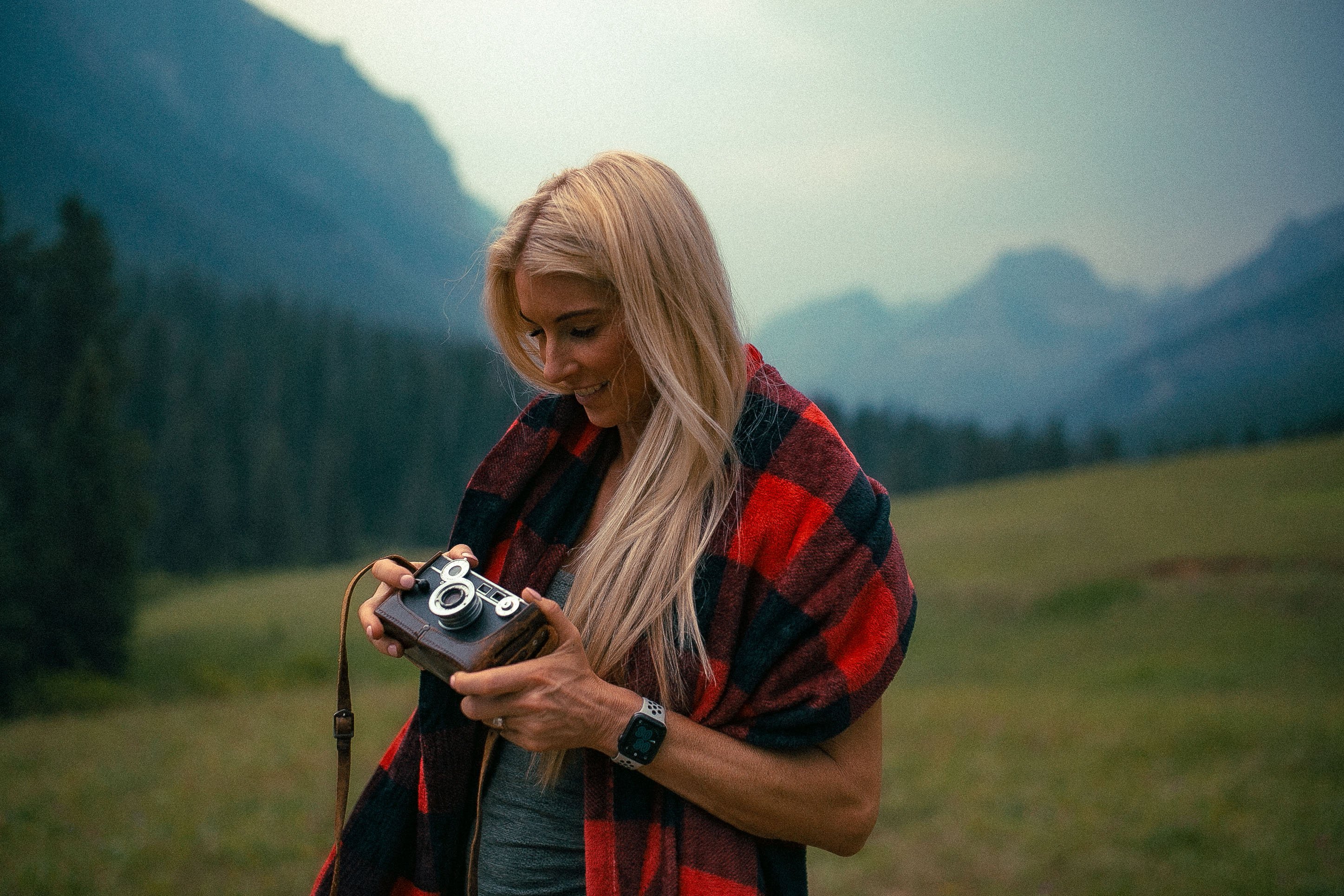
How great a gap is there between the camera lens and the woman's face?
1.55ft

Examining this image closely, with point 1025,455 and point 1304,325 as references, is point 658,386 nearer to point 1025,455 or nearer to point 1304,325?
point 1025,455

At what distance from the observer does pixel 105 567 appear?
17766 millimetres

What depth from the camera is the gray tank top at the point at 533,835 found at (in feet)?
5.90

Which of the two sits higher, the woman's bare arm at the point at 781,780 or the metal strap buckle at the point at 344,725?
the woman's bare arm at the point at 781,780

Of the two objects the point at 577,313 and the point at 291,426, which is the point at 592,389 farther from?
the point at 291,426

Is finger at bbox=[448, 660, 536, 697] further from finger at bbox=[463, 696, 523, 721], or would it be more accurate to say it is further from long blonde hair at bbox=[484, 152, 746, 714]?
long blonde hair at bbox=[484, 152, 746, 714]

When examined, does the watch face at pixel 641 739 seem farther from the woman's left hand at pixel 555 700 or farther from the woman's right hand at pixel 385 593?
the woman's right hand at pixel 385 593

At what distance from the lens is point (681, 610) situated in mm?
1711

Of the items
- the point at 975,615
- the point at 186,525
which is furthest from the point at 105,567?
the point at 186,525

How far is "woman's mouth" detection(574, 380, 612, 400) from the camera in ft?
6.15

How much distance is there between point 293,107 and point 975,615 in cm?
18205

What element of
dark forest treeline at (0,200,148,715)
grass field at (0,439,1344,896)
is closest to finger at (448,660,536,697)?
grass field at (0,439,1344,896)

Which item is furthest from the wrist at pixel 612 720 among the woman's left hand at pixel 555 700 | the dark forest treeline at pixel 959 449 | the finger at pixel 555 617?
the dark forest treeline at pixel 959 449

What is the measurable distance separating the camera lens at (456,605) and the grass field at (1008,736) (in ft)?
17.7
